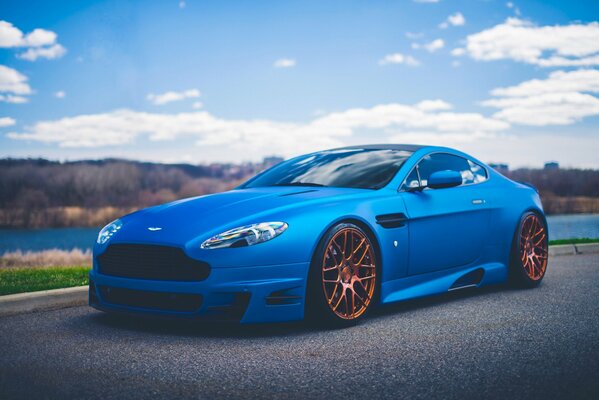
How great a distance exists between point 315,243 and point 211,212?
33.0 inches

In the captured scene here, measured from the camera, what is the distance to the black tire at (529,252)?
6957mm

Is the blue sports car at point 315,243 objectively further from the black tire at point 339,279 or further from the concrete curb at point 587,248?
the concrete curb at point 587,248

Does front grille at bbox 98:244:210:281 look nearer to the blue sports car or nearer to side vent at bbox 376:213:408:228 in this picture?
the blue sports car

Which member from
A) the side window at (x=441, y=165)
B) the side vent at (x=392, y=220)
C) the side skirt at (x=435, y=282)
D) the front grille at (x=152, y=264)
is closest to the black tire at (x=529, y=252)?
the side skirt at (x=435, y=282)

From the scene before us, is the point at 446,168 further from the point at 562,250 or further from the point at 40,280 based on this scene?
the point at 562,250

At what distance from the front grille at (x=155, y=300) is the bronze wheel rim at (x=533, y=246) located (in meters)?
3.93

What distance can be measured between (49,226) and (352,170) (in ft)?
235

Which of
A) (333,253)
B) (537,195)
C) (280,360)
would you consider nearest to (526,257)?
(537,195)

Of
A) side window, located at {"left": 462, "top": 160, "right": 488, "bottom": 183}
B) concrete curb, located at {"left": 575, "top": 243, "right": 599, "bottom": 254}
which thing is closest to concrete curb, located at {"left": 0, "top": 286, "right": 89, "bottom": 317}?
side window, located at {"left": 462, "top": 160, "right": 488, "bottom": 183}

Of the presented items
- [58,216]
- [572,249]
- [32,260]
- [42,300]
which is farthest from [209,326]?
[58,216]

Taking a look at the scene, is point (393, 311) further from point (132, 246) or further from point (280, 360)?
point (132, 246)

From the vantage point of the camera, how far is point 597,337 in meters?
4.64

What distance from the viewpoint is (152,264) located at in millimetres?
4727

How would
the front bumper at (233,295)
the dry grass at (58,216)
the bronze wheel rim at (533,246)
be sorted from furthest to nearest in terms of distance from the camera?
the dry grass at (58,216) → the bronze wheel rim at (533,246) → the front bumper at (233,295)
